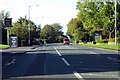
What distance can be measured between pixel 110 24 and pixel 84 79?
73.6 metres

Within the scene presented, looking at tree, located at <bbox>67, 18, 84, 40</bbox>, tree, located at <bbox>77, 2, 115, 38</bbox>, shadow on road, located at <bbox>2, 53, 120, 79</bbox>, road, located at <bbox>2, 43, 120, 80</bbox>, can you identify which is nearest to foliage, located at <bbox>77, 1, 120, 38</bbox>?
tree, located at <bbox>77, 2, 115, 38</bbox>

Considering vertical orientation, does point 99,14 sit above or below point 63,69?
above

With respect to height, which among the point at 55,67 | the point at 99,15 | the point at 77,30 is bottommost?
the point at 55,67

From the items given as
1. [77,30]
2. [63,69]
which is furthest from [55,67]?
[77,30]

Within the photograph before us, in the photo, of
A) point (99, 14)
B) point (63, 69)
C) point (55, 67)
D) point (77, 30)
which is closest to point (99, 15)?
point (99, 14)

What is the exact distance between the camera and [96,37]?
136625 millimetres

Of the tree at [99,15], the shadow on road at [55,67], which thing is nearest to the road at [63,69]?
the shadow on road at [55,67]

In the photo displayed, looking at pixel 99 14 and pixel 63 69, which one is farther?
pixel 99 14

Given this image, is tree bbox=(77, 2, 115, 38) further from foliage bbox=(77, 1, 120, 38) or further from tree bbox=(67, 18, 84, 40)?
tree bbox=(67, 18, 84, 40)

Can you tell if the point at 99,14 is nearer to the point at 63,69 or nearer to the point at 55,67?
the point at 55,67

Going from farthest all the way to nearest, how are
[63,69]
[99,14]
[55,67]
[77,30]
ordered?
[77,30] < [99,14] < [55,67] < [63,69]

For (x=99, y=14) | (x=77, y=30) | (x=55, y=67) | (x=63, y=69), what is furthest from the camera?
(x=77, y=30)

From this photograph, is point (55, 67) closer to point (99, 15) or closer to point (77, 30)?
point (99, 15)

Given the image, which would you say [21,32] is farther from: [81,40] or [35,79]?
[35,79]
